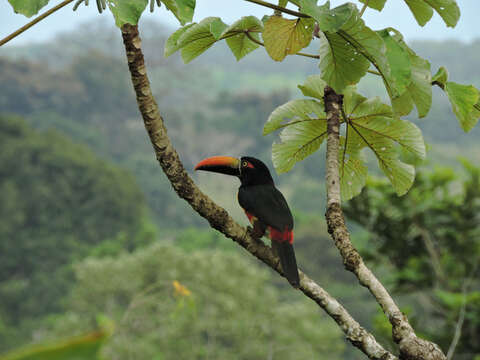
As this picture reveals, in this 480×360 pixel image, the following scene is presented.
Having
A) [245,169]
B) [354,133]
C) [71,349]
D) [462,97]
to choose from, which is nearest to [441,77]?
[462,97]

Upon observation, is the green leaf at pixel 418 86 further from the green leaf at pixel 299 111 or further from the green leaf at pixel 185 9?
the green leaf at pixel 185 9

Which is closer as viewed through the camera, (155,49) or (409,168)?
(409,168)

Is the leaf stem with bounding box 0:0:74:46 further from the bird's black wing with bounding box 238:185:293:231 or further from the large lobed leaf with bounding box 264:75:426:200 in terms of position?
the bird's black wing with bounding box 238:185:293:231

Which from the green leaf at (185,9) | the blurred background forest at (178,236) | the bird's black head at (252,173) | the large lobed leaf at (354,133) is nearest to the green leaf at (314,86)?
the large lobed leaf at (354,133)

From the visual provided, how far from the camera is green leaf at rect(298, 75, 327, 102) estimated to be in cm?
134

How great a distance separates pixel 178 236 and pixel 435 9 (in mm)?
31161

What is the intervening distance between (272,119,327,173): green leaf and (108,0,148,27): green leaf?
58 centimetres

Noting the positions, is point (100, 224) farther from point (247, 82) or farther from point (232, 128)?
point (247, 82)

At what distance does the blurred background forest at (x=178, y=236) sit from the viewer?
5.86 meters

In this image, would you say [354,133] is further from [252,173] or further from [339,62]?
[252,173]

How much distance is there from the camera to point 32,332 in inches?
835

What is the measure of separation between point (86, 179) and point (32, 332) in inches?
370

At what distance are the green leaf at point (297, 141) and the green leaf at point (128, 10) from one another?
23.0 inches

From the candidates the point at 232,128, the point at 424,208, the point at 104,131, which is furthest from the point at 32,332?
the point at 232,128
